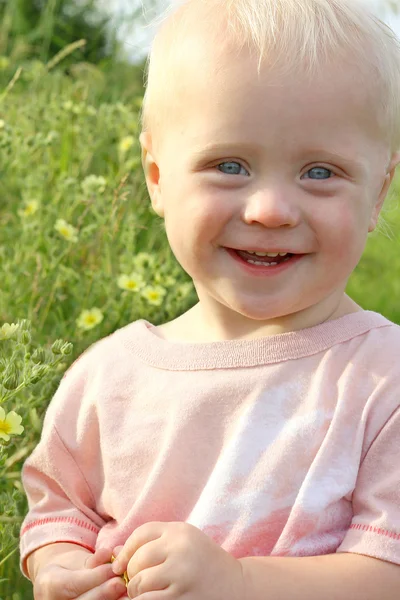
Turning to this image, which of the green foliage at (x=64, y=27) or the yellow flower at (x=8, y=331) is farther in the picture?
the green foliage at (x=64, y=27)

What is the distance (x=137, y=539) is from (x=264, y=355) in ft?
1.29

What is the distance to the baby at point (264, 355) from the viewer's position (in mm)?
1728

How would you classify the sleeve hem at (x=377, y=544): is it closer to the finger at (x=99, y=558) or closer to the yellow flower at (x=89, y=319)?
the finger at (x=99, y=558)

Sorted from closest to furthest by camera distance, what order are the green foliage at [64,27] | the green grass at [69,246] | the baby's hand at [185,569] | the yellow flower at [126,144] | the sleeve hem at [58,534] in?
the baby's hand at [185,569], the sleeve hem at [58,534], the green grass at [69,246], the yellow flower at [126,144], the green foliage at [64,27]

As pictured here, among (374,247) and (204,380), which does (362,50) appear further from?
(374,247)

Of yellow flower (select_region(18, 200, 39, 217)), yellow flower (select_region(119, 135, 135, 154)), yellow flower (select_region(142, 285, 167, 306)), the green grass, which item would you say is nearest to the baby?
the green grass

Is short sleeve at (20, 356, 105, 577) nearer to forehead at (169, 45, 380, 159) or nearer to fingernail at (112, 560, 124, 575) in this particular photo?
fingernail at (112, 560, 124, 575)

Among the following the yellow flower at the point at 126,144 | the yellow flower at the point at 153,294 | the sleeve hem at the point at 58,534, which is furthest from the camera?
the yellow flower at the point at 126,144

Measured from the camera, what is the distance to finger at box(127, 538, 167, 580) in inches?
66.8

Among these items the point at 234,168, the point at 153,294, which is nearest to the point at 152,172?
the point at 234,168

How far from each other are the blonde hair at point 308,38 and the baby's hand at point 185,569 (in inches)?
30.1

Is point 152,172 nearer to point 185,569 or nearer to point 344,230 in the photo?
point 344,230

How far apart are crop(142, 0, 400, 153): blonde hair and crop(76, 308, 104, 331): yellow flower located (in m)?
1.02

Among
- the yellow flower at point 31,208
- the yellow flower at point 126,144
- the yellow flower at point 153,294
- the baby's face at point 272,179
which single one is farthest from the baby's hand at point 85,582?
the yellow flower at point 126,144
